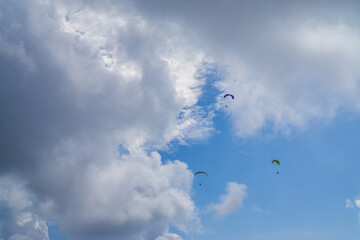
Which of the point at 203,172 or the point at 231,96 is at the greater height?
the point at 231,96

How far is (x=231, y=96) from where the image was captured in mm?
112625

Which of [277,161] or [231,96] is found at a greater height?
[231,96]

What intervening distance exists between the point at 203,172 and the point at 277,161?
3254 cm

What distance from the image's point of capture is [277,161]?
110 meters

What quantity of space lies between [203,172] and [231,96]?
36328 millimetres

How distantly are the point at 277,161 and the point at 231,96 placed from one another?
114 feet

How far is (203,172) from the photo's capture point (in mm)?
113688
